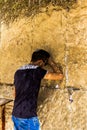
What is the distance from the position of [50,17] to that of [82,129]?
1562mm

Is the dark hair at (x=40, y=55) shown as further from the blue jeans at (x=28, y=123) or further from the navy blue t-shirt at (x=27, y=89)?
the blue jeans at (x=28, y=123)

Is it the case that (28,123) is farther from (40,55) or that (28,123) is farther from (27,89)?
(40,55)

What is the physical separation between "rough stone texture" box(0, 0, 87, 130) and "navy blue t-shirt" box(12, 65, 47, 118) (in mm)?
445

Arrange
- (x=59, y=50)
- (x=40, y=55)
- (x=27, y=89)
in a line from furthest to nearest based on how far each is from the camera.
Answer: (x=59, y=50) → (x=40, y=55) → (x=27, y=89)

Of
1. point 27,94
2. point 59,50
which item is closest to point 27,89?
point 27,94

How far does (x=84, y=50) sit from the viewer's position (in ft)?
16.9

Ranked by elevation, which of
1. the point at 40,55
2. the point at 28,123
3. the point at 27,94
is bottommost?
the point at 28,123

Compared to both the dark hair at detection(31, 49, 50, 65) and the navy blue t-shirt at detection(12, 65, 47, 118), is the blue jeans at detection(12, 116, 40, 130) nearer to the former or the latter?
the navy blue t-shirt at detection(12, 65, 47, 118)

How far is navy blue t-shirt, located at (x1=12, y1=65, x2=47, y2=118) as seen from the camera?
5.00m

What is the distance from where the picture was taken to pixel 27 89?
4980 mm

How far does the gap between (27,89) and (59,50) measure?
2.44ft

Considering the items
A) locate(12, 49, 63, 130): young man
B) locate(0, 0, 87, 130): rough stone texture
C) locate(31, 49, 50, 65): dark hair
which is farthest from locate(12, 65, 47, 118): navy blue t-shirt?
locate(0, 0, 87, 130): rough stone texture

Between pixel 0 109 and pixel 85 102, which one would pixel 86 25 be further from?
pixel 0 109

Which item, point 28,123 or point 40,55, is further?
point 40,55
